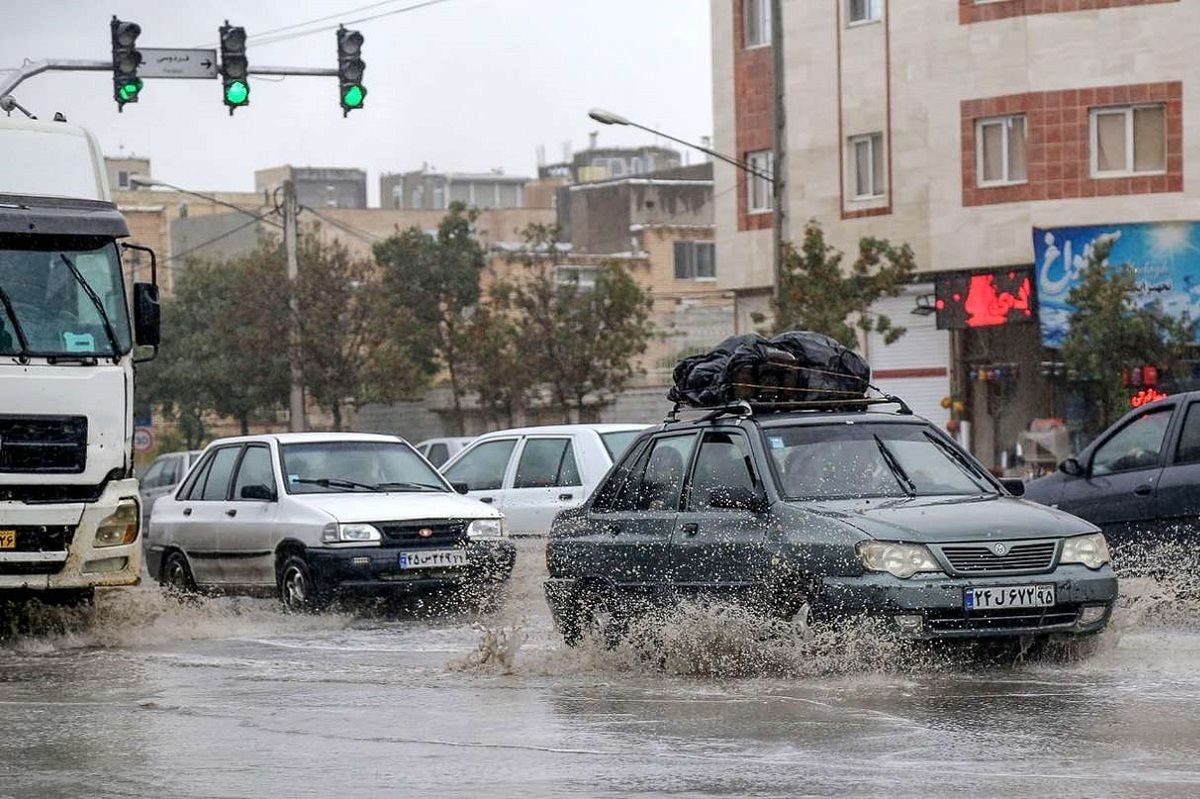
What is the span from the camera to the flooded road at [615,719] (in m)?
8.15

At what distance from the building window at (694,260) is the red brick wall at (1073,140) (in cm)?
4353

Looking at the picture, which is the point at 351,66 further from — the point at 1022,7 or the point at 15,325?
the point at 1022,7

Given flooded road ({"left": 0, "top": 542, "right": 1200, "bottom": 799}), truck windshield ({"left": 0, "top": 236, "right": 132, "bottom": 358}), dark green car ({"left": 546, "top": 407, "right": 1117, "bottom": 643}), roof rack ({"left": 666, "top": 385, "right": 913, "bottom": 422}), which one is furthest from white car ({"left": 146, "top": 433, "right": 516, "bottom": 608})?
roof rack ({"left": 666, "top": 385, "right": 913, "bottom": 422})

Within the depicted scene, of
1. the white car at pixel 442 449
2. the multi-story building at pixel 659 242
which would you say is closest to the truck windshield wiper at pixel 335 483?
the white car at pixel 442 449

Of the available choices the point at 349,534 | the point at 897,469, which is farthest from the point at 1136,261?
the point at 897,469

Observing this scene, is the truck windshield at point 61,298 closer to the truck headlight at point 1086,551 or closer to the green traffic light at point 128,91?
the truck headlight at point 1086,551

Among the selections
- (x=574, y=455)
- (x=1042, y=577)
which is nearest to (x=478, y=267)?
(x=574, y=455)

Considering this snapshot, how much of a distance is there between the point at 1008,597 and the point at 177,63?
14342 mm

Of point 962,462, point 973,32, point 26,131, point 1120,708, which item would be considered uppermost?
point 973,32

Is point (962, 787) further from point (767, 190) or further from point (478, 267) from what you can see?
point (478, 267)

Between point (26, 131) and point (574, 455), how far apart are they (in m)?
7.55

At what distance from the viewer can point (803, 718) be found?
32.3 ft

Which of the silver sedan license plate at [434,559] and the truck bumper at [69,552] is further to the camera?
the silver sedan license plate at [434,559]

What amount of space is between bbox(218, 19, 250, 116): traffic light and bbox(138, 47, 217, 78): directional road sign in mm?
360
